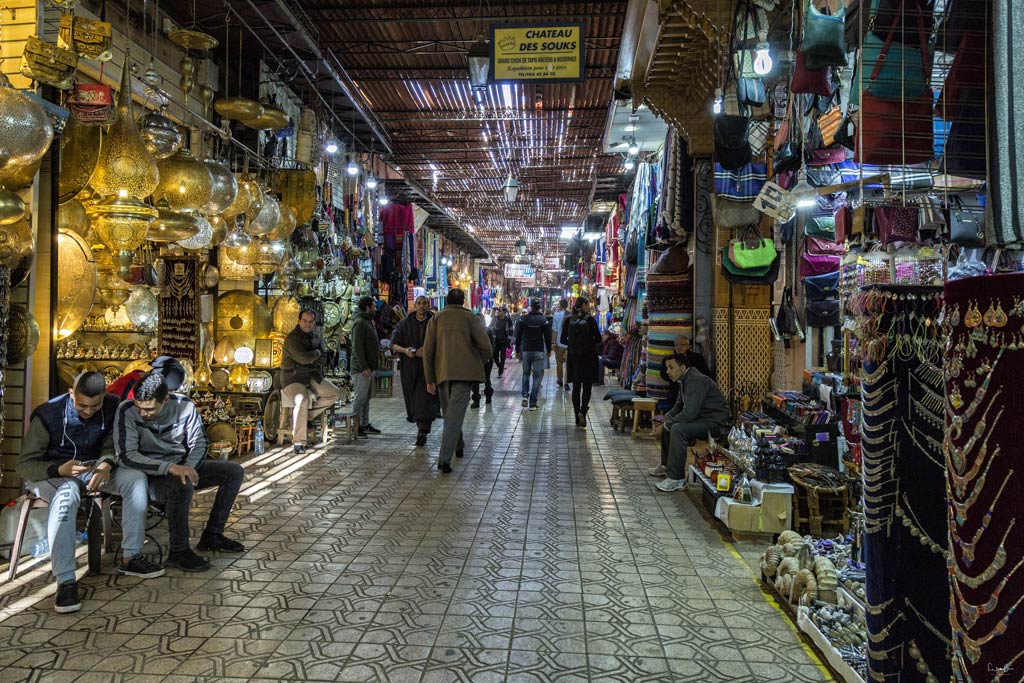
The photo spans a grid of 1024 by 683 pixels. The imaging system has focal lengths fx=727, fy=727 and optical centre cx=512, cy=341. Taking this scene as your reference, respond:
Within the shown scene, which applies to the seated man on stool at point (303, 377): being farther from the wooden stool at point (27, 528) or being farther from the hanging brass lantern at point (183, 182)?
the wooden stool at point (27, 528)

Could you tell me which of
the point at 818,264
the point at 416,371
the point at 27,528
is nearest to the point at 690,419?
the point at 818,264

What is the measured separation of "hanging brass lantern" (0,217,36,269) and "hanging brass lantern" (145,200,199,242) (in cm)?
65

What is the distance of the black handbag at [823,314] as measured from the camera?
5.33 metres

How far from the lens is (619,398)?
329 inches

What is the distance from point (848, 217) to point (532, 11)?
4.19 meters

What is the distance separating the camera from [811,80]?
3.12 meters

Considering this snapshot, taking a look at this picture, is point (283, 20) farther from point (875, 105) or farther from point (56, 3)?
point (875, 105)

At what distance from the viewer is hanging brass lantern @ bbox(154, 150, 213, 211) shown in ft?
14.3

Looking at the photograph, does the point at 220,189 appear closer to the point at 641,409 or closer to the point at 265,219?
the point at 265,219

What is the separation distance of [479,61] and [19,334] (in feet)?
13.7

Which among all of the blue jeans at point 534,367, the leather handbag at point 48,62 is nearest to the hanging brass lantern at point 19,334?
the leather handbag at point 48,62

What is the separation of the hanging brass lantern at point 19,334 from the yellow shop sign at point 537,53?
388 cm

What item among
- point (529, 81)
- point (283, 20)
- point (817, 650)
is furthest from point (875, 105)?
point (283, 20)

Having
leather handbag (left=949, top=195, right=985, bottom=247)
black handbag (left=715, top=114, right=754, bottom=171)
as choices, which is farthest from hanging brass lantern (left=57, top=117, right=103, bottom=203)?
leather handbag (left=949, top=195, right=985, bottom=247)
